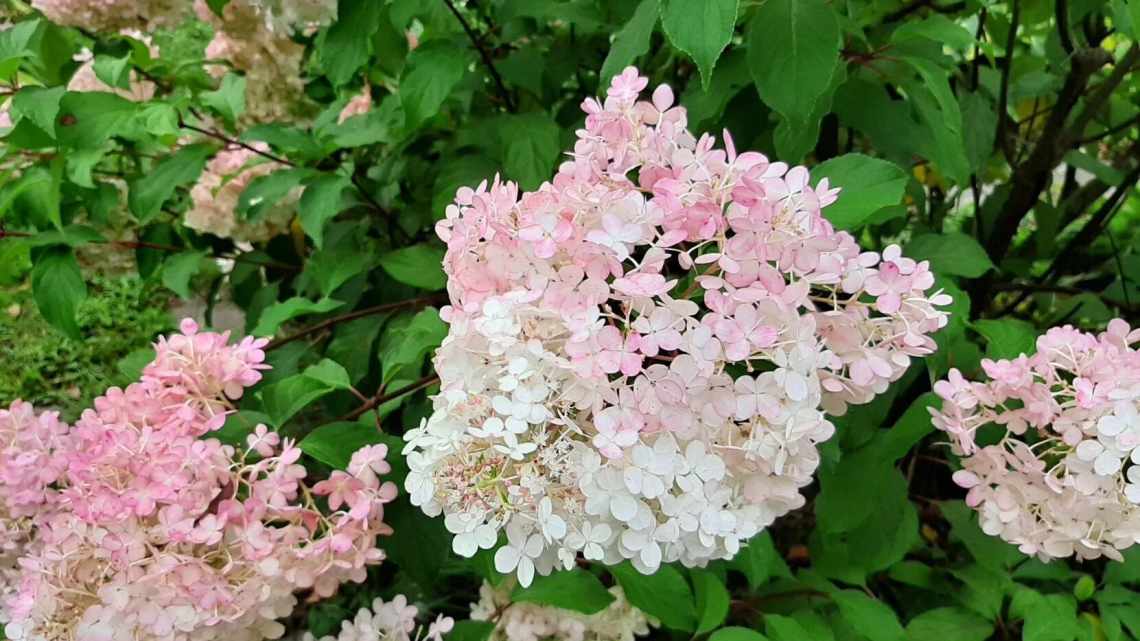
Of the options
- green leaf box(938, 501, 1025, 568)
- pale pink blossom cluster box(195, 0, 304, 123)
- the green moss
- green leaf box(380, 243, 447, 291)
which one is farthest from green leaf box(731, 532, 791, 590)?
the green moss

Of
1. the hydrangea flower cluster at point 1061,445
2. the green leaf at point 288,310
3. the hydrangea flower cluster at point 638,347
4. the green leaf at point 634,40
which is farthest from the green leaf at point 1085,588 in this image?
the green leaf at point 288,310

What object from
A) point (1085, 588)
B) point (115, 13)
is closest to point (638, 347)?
point (1085, 588)

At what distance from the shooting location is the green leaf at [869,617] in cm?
89

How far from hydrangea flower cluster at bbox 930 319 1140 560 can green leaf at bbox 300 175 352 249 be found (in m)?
0.72

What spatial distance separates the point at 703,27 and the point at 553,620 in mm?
701

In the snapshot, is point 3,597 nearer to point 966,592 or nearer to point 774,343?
point 774,343

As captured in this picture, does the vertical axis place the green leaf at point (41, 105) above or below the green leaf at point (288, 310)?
above

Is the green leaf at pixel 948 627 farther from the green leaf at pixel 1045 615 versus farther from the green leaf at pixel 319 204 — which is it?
the green leaf at pixel 319 204

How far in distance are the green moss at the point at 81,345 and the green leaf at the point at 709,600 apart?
4.67 feet

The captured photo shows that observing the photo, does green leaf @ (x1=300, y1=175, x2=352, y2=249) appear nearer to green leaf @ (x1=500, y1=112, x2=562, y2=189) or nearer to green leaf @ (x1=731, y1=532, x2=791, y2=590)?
green leaf @ (x1=500, y1=112, x2=562, y2=189)

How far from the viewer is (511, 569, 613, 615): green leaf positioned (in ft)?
2.87

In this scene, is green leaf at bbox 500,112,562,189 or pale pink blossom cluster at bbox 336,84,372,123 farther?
pale pink blossom cluster at bbox 336,84,372,123

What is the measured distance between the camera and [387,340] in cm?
110

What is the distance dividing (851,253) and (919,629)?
1.84ft
